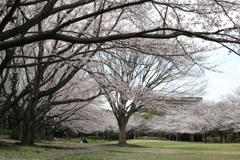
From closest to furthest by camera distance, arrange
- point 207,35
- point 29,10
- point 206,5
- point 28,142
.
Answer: point 207,35, point 206,5, point 29,10, point 28,142

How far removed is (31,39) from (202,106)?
1799 inches

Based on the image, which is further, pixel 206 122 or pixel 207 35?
pixel 206 122

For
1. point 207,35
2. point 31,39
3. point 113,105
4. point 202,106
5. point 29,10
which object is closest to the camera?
point 31,39

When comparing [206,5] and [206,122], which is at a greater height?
[206,5]

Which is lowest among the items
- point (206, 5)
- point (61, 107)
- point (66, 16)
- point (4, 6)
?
point (61, 107)

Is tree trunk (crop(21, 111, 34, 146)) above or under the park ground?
above

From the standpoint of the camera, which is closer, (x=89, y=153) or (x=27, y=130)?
(x=89, y=153)

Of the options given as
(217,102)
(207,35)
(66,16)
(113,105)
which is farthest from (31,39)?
(217,102)

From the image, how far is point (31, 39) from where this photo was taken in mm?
5883

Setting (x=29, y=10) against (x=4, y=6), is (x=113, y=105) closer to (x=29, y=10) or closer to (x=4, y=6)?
(x=29, y=10)

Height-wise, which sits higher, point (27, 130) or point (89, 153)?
point (27, 130)

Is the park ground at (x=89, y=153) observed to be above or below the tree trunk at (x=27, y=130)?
below

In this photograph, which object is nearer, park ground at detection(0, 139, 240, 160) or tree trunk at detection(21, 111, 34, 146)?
park ground at detection(0, 139, 240, 160)

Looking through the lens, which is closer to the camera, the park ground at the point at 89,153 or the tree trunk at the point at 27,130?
the park ground at the point at 89,153
